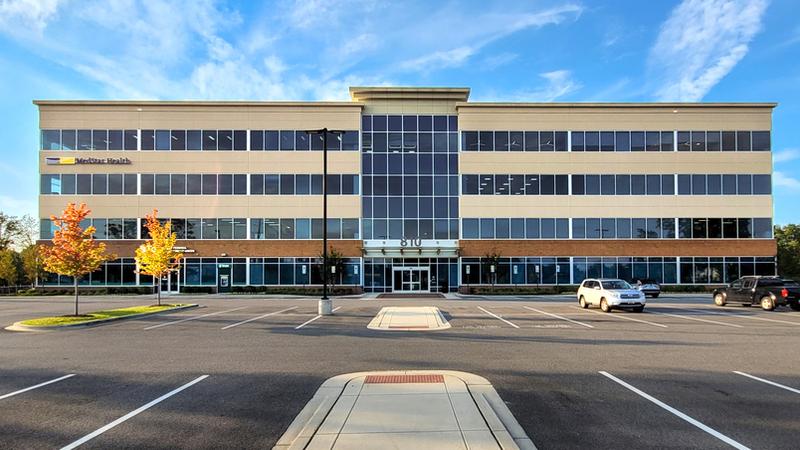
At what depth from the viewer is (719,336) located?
15023mm

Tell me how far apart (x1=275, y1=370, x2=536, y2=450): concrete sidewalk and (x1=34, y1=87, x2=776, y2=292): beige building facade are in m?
37.8

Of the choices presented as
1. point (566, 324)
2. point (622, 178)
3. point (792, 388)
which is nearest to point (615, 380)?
point (792, 388)

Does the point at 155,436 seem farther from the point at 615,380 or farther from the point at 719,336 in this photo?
the point at 719,336

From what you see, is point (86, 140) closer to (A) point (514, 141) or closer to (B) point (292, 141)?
(B) point (292, 141)

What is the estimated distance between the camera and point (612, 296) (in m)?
24.1

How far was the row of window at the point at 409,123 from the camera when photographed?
154 feet

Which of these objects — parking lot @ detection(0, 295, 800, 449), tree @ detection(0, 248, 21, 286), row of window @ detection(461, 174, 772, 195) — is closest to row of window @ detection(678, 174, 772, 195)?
row of window @ detection(461, 174, 772, 195)

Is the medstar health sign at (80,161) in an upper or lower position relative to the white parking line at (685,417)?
upper

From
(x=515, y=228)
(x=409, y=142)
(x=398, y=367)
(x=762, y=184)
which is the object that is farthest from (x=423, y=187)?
(x=398, y=367)

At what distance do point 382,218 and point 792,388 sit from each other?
38.9 m

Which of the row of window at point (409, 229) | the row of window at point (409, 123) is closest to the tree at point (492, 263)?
the row of window at point (409, 229)

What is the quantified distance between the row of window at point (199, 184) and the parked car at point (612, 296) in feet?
80.8

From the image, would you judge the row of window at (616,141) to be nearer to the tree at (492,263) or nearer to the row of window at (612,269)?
the tree at (492,263)

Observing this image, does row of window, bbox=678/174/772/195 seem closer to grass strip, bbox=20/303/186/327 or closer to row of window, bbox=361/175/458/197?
row of window, bbox=361/175/458/197
